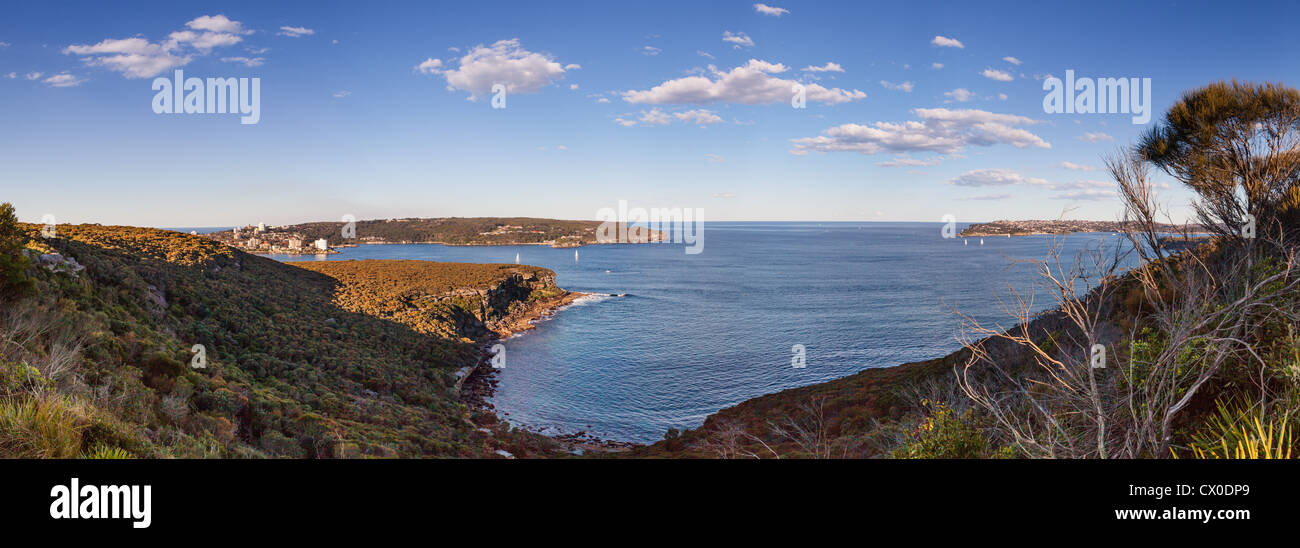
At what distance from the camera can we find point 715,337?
47188 mm

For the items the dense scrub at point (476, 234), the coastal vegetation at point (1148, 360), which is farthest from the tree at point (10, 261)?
the dense scrub at point (476, 234)

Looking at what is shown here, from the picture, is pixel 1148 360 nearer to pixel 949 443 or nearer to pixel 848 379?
pixel 949 443

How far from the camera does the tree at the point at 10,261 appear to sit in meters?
10.7

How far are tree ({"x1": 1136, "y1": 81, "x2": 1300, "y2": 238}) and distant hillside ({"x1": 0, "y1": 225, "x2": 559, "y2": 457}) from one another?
69.9 feet

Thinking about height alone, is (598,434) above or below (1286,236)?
below

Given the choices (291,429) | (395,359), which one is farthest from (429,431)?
(395,359)

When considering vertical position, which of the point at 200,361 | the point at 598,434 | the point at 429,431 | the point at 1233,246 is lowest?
the point at 598,434

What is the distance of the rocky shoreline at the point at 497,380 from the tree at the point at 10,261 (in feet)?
54.3

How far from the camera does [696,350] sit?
43.0 metres

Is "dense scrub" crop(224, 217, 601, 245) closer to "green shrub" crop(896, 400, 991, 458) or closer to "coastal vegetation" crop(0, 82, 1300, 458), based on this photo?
"coastal vegetation" crop(0, 82, 1300, 458)

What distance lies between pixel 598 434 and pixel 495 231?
176134mm
